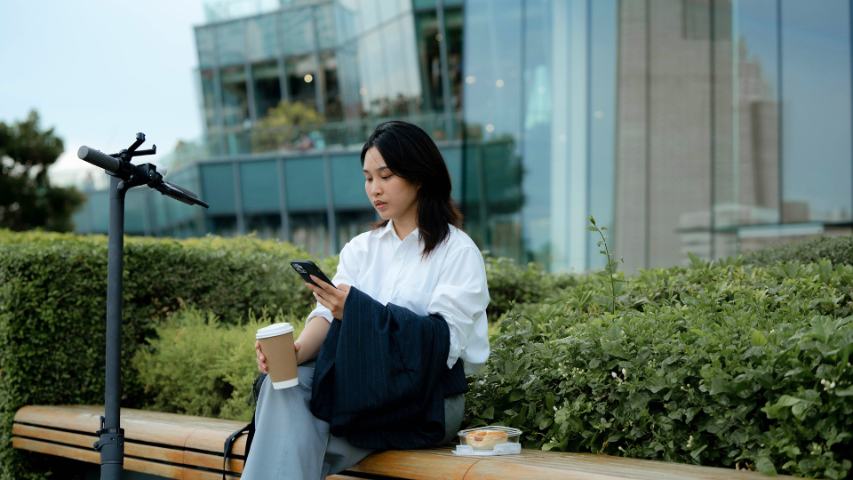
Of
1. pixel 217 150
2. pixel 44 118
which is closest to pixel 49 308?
pixel 217 150

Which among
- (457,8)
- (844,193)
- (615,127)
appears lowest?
(844,193)

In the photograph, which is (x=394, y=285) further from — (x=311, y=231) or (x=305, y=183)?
(x=311, y=231)

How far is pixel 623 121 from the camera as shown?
12391mm

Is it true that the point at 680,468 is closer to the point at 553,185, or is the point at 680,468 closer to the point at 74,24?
the point at 553,185

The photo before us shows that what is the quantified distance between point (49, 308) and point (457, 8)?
12.8 metres

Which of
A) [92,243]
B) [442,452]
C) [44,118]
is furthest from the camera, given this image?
[44,118]

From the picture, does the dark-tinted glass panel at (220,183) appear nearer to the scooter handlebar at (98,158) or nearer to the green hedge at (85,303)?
the green hedge at (85,303)

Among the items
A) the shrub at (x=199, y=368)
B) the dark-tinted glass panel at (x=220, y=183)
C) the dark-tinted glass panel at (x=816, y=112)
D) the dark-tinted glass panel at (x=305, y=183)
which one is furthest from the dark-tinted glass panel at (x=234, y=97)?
the shrub at (x=199, y=368)

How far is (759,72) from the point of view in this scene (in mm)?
11516

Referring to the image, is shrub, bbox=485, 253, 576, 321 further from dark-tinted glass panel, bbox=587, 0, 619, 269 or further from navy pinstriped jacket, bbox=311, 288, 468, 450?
dark-tinted glass panel, bbox=587, 0, 619, 269

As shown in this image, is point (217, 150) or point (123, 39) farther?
Answer: point (123, 39)

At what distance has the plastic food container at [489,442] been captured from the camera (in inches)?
Answer: 117

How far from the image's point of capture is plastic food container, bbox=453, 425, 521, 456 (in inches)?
117

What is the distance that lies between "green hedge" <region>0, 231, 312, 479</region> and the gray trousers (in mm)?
2791
